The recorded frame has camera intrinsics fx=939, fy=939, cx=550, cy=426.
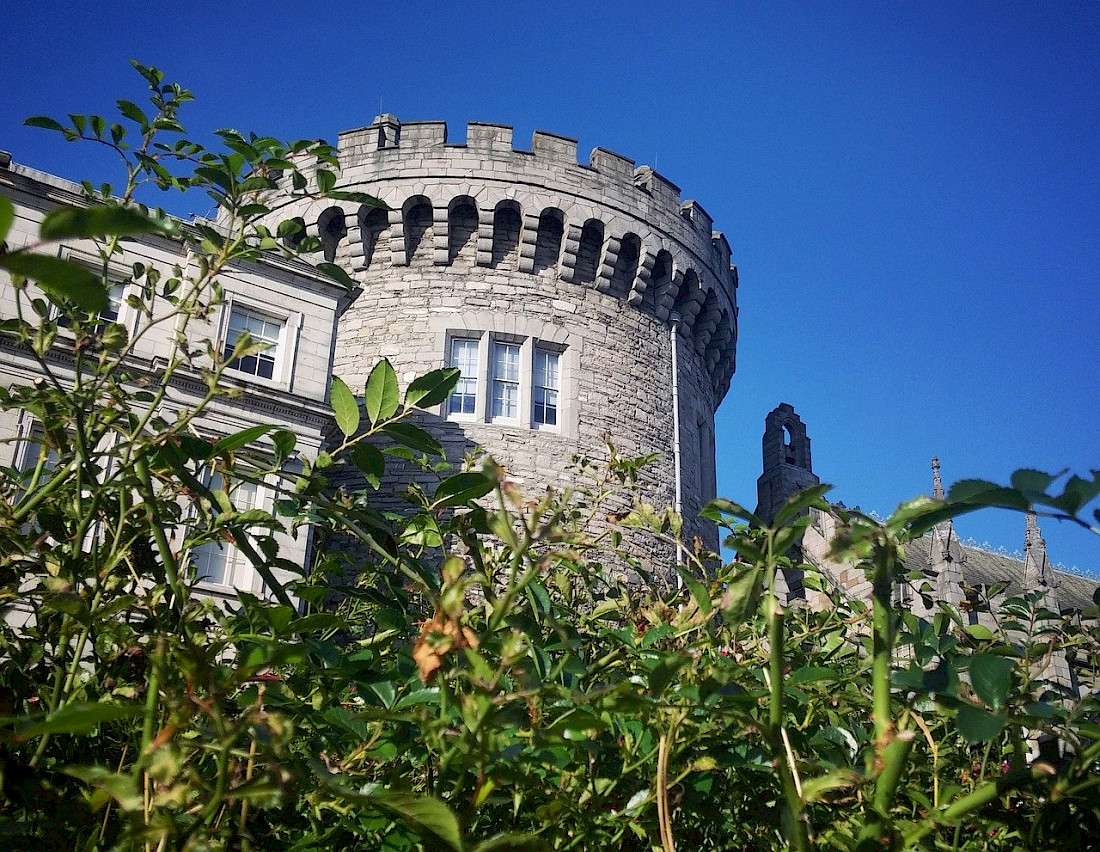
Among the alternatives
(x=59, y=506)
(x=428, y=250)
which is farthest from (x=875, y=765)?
(x=428, y=250)

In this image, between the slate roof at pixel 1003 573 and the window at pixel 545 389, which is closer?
the window at pixel 545 389

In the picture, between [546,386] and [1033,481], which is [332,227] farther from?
[1033,481]

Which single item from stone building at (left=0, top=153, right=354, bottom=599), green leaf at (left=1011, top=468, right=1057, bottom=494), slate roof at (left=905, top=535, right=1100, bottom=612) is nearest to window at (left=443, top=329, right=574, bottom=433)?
stone building at (left=0, top=153, right=354, bottom=599)

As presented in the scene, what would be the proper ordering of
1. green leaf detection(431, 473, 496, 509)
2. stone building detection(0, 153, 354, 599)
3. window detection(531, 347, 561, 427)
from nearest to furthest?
green leaf detection(431, 473, 496, 509), stone building detection(0, 153, 354, 599), window detection(531, 347, 561, 427)

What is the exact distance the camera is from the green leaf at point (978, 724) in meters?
0.71

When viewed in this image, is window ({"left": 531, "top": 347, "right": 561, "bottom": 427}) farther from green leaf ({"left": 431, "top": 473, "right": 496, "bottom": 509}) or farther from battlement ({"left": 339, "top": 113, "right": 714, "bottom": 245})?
green leaf ({"left": 431, "top": 473, "right": 496, "bottom": 509})

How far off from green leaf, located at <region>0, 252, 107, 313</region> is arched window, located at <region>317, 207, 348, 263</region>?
15.8 meters

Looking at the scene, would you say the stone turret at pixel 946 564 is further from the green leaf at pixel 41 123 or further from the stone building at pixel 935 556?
the green leaf at pixel 41 123

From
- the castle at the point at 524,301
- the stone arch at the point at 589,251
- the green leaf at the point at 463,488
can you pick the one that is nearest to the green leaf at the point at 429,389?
the green leaf at the point at 463,488

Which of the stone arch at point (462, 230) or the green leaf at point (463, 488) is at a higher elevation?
the stone arch at point (462, 230)

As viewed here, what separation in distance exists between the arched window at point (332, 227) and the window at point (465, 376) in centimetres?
278

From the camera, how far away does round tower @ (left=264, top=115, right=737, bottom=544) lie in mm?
14727

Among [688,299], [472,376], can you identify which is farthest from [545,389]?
[688,299]

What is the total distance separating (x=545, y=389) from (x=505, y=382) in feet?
2.21
